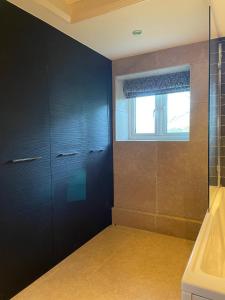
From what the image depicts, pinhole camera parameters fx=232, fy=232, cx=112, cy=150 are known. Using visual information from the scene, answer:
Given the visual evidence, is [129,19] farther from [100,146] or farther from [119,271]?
[119,271]

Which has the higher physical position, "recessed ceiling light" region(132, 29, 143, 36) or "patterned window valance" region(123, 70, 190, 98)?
"recessed ceiling light" region(132, 29, 143, 36)

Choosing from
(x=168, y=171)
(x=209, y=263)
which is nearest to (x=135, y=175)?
(x=168, y=171)

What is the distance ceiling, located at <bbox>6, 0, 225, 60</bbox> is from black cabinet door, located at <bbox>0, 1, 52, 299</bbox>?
0.61 ft

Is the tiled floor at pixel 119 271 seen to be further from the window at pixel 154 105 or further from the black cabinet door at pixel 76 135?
the window at pixel 154 105

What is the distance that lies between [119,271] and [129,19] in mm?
2005

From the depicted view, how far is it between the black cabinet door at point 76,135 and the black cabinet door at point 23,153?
11cm

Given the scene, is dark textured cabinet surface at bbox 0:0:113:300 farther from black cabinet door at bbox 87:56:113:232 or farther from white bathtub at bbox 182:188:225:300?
white bathtub at bbox 182:188:225:300

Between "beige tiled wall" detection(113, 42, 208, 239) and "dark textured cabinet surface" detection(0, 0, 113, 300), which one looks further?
"beige tiled wall" detection(113, 42, 208, 239)

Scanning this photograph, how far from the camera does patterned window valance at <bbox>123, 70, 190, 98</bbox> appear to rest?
2.47 meters

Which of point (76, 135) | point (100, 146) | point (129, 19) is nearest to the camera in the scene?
point (129, 19)

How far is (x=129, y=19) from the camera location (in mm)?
1776

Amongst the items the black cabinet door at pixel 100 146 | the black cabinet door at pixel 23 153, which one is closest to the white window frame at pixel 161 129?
the black cabinet door at pixel 100 146

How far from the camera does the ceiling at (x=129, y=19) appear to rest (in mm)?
1613

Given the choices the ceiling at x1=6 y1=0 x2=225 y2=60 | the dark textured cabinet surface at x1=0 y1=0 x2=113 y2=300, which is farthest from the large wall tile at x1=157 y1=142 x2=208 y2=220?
the ceiling at x1=6 y1=0 x2=225 y2=60
